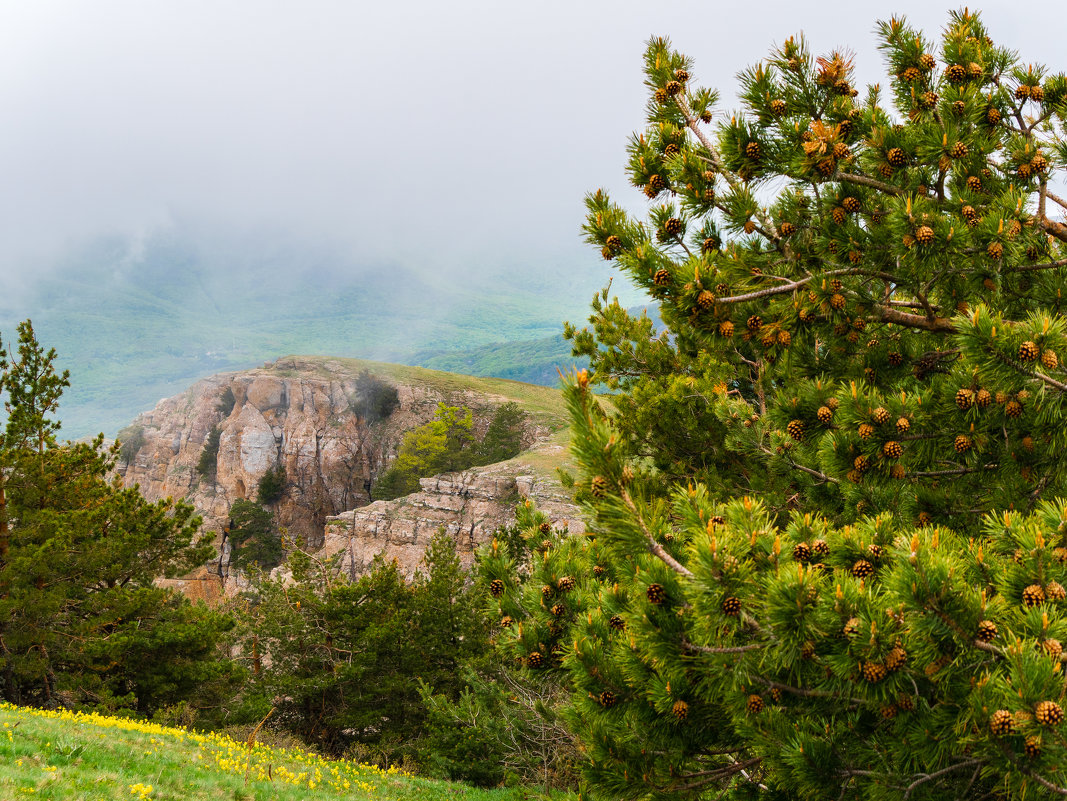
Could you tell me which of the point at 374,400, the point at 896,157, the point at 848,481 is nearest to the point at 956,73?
the point at 896,157

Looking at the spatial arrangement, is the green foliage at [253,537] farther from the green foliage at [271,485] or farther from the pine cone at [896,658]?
the pine cone at [896,658]

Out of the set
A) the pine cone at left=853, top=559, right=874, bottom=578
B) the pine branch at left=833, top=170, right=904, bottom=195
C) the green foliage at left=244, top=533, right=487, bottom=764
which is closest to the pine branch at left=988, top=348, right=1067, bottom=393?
the pine cone at left=853, top=559, right=874, bottom=578

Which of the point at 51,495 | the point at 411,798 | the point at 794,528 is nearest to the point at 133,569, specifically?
the point at 51,495

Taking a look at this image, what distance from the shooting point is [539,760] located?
13.8m

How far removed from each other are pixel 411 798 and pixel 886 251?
40.8ft

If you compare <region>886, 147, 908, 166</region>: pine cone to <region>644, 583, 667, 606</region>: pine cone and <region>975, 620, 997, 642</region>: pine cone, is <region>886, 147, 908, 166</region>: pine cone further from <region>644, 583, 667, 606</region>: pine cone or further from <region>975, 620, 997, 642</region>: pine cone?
<region>644, 583, 667, 606</region>: pine cone

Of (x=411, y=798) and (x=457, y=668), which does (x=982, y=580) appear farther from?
(x=457, y=668)

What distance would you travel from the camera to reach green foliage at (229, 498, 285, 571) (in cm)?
6556

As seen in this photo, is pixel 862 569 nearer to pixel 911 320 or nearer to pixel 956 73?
pixel 911 320

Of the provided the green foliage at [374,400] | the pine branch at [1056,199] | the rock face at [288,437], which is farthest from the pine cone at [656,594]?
the green foliage at [374,400]

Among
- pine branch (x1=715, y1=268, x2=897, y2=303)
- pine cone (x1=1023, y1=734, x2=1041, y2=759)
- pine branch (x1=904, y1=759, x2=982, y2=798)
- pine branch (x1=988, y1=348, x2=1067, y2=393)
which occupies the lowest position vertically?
pine branch (x1=904, y1=759, x2=982, y2=798)

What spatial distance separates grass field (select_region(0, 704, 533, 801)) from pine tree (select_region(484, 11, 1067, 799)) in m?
5.08

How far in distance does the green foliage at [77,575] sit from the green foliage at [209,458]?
71.6 m

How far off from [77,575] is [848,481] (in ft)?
70.1
